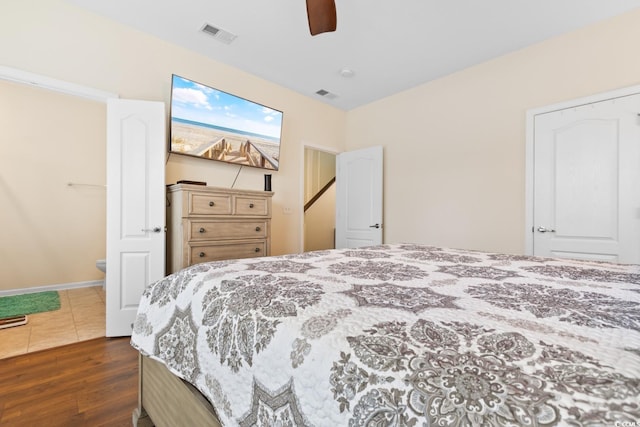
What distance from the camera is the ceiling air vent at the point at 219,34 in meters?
2.78

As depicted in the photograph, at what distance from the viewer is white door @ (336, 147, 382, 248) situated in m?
4.19

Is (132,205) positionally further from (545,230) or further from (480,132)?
(545,230)

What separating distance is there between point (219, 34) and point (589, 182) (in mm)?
3669

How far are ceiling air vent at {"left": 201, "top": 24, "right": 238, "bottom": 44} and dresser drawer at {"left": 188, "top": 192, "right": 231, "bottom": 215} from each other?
5.06ft

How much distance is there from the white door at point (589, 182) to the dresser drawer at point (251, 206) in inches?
106

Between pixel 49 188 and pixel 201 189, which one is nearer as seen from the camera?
pixel 201 189

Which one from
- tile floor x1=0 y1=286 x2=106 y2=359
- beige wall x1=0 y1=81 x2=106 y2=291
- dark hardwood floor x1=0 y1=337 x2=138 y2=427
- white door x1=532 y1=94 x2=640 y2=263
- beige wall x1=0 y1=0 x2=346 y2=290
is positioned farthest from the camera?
beige wall x1=0 y1=81 x2=106 y2=291

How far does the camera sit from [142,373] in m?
1.33

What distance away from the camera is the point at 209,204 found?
2713 mm

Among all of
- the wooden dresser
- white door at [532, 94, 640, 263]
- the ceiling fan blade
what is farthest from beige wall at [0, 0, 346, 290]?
white door at [532, 94, 640, 263]

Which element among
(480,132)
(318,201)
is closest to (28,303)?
(318,201)

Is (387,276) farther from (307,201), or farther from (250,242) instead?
(307,201)

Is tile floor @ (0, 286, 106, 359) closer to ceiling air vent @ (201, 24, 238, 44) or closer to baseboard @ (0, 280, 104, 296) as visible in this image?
baseboard @ (0, 280, 104, 296)

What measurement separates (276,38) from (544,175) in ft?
9.59
